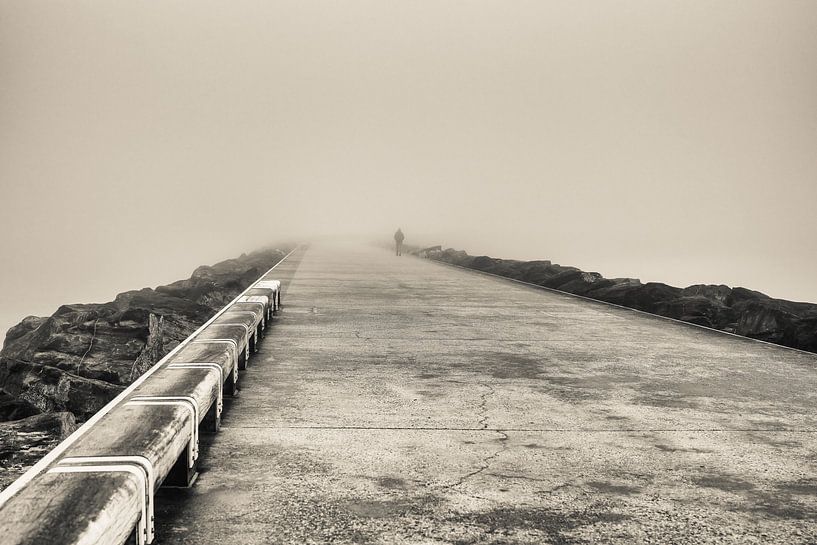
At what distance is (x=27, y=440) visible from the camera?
5828 mm

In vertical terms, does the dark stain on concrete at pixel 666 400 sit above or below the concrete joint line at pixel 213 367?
above

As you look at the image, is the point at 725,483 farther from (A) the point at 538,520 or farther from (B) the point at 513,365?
(B) the point at 513,365

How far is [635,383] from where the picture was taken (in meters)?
6.76

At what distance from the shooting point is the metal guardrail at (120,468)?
2238 mm

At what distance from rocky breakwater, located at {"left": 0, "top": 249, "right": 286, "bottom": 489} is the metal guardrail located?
73.4 inches

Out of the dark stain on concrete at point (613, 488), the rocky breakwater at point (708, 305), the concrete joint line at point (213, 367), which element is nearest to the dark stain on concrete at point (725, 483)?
the dark stain on concrete at point (613, 488)

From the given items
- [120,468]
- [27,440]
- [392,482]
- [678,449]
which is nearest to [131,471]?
[120,468]

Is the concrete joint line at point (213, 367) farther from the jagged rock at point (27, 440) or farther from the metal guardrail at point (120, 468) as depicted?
the jagged rock at point (27, 440)

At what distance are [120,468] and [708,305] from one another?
1218 cm

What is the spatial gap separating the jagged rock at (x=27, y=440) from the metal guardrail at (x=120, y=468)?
4.56ft

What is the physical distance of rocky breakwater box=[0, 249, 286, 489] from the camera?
6047 millimetres

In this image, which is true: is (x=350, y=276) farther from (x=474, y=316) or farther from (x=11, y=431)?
(x=11, y=431)

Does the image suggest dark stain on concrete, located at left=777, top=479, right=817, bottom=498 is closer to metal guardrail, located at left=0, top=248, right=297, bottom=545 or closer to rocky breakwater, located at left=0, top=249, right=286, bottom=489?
metal guardrail, located at left=0, top=248, right=297, bottom=545

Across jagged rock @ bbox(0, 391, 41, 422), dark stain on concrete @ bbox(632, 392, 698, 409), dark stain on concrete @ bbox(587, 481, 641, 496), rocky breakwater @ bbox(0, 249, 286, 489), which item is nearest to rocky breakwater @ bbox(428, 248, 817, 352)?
dark stain on concrete @ bbox(632, 392, 698, 409)
